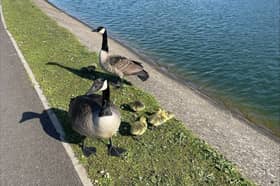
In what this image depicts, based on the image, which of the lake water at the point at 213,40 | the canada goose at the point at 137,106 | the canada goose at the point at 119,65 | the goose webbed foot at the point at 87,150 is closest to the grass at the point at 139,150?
the goose webbed foot at the point at 87,150

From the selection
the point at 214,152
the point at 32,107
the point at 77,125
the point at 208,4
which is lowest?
the point at 208,4

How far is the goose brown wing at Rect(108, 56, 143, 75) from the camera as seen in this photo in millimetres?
14344

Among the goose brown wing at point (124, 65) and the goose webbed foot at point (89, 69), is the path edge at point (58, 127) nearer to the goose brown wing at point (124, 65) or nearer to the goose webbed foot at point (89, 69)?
the goose webbed foot at point (89, 69)

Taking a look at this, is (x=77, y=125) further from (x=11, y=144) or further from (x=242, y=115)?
(x=242, y=115)

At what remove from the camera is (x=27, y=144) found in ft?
34.7

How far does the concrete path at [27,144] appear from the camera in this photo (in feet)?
30.0

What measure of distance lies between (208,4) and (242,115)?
79.2ft

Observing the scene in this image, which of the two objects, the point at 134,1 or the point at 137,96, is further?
the point at 134,1

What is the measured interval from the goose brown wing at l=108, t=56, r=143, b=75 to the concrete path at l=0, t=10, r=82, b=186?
3279 mm

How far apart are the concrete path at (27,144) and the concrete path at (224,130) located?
524 cm

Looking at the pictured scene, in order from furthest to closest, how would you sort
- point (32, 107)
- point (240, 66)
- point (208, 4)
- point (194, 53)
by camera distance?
point (208, 4)
point (194, 53)
point (240, 66)
point (32, 107)

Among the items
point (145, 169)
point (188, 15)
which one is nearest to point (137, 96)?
point (145, 169)

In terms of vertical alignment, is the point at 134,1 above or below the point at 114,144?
below

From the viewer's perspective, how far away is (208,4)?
3869 cm
